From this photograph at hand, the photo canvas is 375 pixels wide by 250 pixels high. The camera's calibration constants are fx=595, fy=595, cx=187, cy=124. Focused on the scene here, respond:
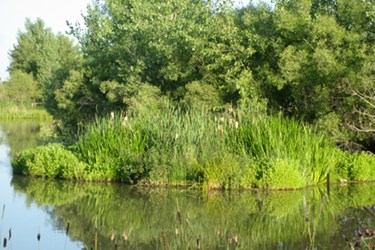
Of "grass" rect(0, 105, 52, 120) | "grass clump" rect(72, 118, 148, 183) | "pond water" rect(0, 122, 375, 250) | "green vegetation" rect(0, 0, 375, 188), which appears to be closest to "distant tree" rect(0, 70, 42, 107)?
"grass" rect(0, 105, 52, 120)

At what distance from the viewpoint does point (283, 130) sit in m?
14.9

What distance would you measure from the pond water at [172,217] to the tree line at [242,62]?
257cm

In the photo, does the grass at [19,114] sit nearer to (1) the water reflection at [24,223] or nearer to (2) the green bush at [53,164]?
(1) the water reflection at [24,223]

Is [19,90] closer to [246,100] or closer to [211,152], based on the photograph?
[246,100]

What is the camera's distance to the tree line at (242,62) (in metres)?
15.6

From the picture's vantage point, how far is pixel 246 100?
666 inches

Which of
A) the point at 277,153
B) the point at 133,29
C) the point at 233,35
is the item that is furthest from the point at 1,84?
the point at 277,153

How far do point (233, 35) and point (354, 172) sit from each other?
5449 millimetres

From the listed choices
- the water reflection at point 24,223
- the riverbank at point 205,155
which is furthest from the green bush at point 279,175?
the water reflection at point 24,223

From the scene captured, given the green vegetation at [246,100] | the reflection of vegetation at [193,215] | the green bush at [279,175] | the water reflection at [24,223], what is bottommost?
the water reflection at [24,223]

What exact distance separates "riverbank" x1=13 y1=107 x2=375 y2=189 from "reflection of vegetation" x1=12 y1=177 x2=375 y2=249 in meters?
0.50

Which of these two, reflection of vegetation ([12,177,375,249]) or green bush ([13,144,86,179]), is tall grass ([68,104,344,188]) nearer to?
green bush ([13,144,86,179])

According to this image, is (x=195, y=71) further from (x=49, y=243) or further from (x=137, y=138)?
(x=49, y=243)

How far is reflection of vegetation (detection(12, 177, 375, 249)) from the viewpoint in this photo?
368 inches
